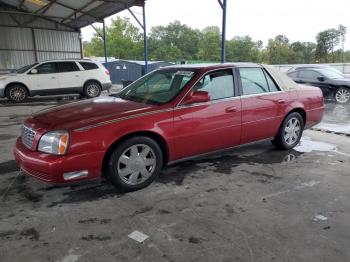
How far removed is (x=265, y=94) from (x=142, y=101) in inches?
77.4

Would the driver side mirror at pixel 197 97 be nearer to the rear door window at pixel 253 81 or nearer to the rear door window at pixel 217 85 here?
the rear door window at pixel 217 85

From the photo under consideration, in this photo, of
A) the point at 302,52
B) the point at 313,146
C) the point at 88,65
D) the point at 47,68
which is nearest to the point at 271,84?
the point at 313,146

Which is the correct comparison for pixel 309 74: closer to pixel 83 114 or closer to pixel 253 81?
pixel 253 81

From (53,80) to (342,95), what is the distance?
11432mm

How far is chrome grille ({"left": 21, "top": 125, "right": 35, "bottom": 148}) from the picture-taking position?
11.8 ft

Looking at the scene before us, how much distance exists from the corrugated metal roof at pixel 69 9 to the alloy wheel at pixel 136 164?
12.6 meters

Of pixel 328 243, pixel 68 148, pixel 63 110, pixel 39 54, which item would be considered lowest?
pixel 328 243

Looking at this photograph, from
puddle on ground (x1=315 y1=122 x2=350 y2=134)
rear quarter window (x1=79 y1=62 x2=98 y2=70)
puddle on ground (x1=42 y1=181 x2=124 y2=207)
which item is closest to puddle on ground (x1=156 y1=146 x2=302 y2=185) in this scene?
puddle on ground (x1=42 y1=181 x2=124 y2=207)

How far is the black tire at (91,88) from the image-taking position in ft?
43.6

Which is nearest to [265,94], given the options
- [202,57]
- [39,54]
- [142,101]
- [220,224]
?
[142,101]

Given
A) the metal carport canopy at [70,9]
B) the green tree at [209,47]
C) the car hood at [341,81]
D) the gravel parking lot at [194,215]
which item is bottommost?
the gravel parking lot at [194,215]

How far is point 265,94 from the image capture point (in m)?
4.87

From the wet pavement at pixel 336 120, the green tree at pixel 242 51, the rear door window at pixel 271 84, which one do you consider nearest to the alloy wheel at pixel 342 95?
the wet pavement at pixel 336 120

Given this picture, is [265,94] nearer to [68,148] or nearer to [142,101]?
[142,101]
